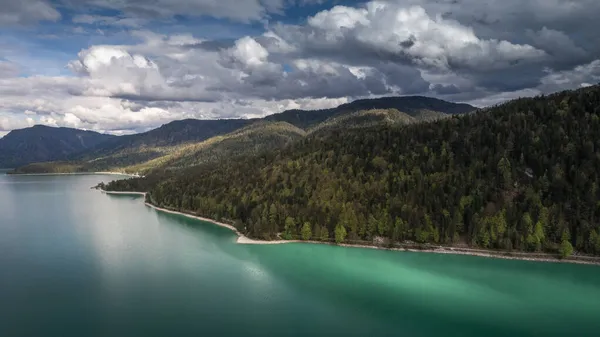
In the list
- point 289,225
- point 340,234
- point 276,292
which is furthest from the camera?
point 289,225

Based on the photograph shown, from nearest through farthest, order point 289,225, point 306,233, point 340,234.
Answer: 1. point 340,234
2. point 306,233
3. point 289,225

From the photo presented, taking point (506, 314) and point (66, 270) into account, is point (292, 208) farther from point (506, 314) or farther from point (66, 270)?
point (506, 314)

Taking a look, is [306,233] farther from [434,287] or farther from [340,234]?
[434,287]

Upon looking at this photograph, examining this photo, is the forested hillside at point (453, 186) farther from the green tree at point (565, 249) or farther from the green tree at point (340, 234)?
the green tree at point (340, 234)

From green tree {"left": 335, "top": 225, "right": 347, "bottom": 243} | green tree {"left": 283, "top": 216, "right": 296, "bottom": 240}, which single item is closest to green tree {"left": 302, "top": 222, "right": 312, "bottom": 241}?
green tree {"left": 283, "top": 216, "right": 296, "bottom": 240}

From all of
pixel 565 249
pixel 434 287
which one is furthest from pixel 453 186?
pixel 434 287

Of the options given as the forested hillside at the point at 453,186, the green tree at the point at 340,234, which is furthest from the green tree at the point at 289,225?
the green tree at the point at 340,234

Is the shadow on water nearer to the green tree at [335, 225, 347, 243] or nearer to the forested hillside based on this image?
the green tree at [335, 225, 347, 243]
